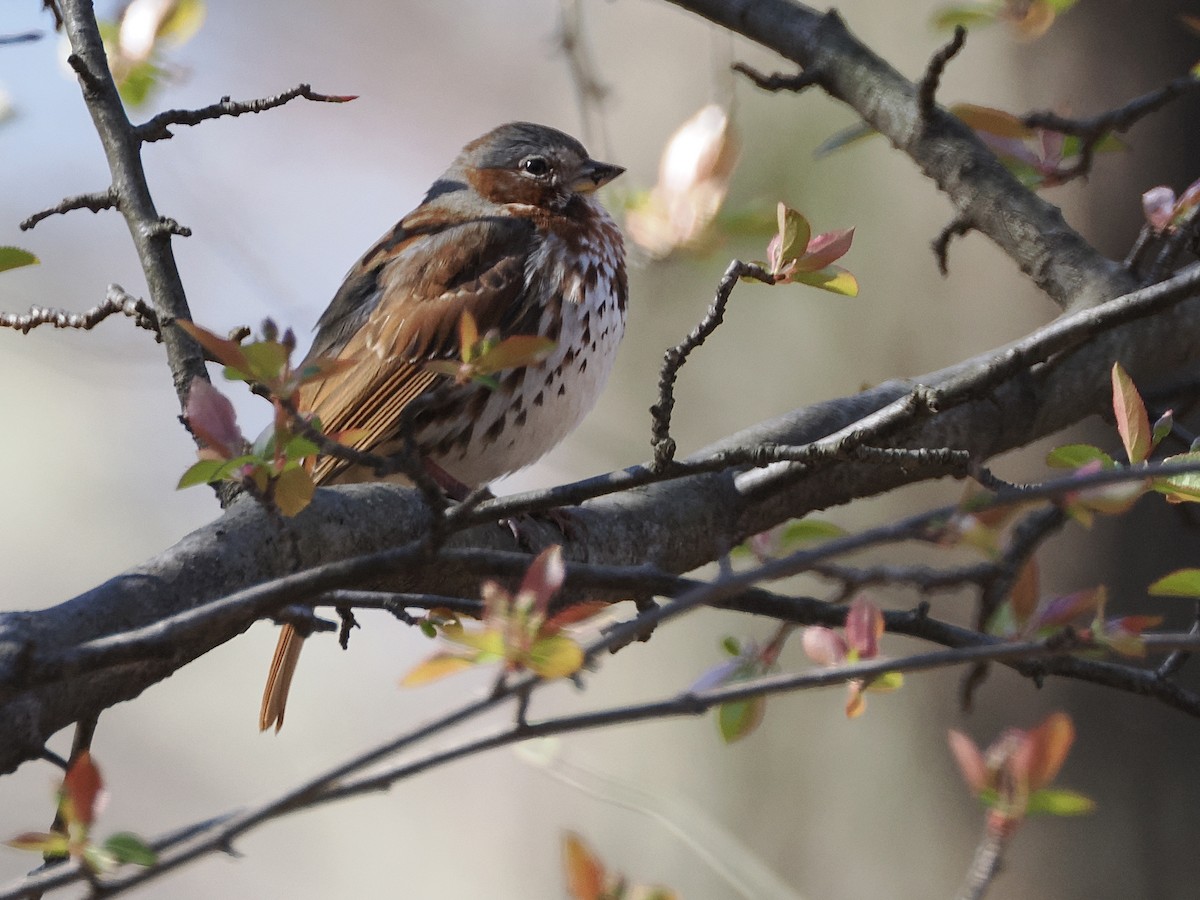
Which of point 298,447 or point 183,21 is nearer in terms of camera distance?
point 298,447

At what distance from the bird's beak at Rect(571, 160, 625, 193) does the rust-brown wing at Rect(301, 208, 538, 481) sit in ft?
0.85

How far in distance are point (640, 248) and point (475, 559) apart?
1.55 meters

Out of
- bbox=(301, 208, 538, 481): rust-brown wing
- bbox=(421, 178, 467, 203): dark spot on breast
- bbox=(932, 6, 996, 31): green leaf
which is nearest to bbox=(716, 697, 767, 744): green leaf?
bbox=(301, 208, 538, 481): rust-brown wing

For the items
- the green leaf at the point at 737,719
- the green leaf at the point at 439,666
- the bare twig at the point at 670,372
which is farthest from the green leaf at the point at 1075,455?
the green leaf at the point at 439,666

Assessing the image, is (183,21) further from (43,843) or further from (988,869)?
(988,869)

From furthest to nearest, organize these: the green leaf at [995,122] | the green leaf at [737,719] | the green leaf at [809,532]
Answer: the green leaf at [995,122] → the green leaf at [809,532] → the green leaf at [737,719]

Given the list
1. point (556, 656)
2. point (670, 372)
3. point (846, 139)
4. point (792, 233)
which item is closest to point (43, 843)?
point (556, 656)

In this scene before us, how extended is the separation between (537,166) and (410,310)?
636mm

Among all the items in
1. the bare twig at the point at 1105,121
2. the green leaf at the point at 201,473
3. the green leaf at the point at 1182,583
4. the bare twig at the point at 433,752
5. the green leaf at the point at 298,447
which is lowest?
the bare twig at the point at 433,752

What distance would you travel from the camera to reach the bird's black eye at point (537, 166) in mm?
3236

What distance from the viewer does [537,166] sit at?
3.24 meters

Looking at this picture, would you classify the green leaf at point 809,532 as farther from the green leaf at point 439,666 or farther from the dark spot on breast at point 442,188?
the dark spot on breast at point 442,188

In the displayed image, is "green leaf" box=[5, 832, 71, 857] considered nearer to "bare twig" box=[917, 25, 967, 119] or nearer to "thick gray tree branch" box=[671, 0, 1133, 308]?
"bare twig" box=[917, 25, 967, 119]

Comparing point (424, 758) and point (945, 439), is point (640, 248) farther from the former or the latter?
point (424, 758)
